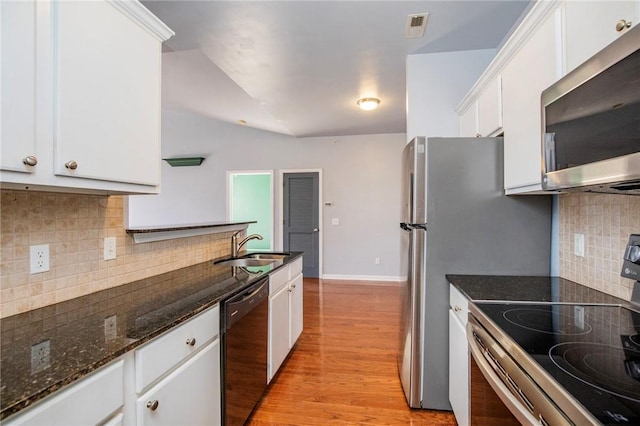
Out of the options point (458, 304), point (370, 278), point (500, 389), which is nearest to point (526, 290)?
point (458, 304)

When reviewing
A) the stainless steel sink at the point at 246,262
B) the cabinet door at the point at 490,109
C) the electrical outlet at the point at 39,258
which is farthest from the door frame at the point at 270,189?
the electrical outlet at the point at 39,258

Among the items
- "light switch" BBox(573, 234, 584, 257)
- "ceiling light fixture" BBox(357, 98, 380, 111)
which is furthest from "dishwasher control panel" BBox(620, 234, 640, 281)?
"ceiling light fixture" BBox(357, 98, 380, 111)

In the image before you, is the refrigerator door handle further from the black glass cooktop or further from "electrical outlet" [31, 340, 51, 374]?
"electrical outlet" [31, 340, 51, 374]

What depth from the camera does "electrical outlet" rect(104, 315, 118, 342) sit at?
971 millimetres

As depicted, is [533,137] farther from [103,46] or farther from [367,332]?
[367,332]

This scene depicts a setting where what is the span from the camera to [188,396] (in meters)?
1.23

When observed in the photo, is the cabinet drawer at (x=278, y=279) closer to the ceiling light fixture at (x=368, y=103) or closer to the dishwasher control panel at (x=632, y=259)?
the dishwasher control panel at (x=632, y=259)

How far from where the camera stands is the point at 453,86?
2.76 meters

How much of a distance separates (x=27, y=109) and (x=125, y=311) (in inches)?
30.5

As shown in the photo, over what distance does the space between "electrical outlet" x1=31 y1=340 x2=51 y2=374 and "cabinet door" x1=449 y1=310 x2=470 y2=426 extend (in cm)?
162

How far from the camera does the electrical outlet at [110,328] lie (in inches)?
38.2

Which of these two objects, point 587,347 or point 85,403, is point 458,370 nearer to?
point 587,347

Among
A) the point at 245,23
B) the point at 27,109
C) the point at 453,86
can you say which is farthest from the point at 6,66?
the point at 453,86

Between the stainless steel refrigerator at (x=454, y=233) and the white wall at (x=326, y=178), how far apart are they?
3.52 m
